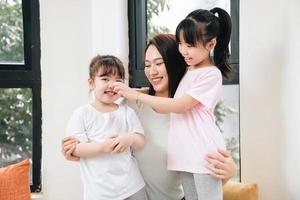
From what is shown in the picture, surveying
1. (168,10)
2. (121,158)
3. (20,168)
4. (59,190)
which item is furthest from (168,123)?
(59,190)

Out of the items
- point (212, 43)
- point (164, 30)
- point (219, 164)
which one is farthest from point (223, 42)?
point (164, 30)

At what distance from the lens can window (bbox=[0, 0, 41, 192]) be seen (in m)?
2.28

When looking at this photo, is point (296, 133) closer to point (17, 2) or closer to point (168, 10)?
point (168, 10)

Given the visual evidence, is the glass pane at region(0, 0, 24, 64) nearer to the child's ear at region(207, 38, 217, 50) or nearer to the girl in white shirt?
the girl in white shirt

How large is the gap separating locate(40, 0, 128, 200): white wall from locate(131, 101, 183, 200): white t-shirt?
0.77m

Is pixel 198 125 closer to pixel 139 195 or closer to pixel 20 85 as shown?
pixel 139 195

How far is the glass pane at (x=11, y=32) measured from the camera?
2.28m

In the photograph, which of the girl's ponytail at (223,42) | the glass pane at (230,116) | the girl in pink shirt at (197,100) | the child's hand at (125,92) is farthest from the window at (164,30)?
the child's hand at (125,92)

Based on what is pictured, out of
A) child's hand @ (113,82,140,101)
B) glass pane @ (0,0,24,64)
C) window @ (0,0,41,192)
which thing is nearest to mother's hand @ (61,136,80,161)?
child's hand @ (113,82,140,101)

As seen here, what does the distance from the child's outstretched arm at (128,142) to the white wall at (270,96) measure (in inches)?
18.8

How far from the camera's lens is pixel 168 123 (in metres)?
1.53

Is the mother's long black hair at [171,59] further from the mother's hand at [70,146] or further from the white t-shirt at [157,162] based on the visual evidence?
the mother's hand at [70,146]

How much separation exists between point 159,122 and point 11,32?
1.28 metres

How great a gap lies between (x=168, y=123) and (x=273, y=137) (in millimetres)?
429
